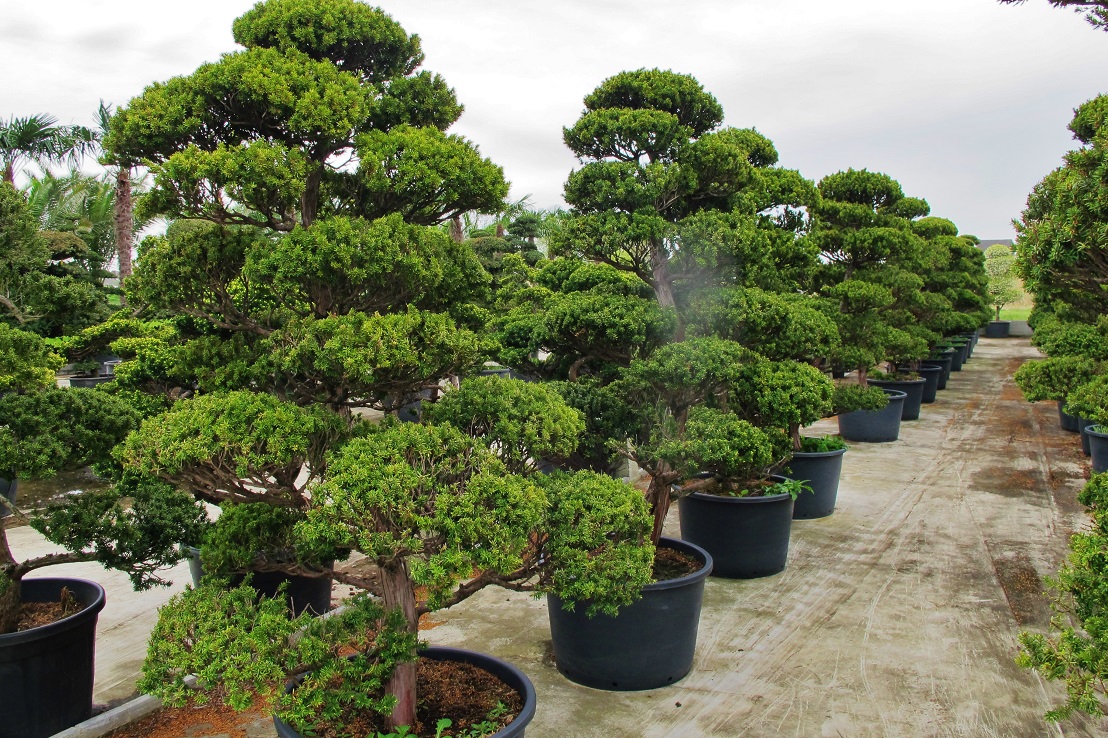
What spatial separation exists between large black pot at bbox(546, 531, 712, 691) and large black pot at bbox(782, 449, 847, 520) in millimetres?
3415

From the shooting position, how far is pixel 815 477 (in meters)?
7.51

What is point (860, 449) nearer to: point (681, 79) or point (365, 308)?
point (681, 79)

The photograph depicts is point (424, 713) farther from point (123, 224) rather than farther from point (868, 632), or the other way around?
point (123, 224)

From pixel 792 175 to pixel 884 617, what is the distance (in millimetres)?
3023

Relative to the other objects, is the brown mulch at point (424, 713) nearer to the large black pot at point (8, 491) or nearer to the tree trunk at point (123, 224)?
the large black pot at point (8, 491)

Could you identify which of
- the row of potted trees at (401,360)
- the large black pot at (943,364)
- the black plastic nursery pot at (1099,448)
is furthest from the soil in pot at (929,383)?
the row of potted trees at (401,360)

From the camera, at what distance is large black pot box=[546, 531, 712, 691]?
425cm

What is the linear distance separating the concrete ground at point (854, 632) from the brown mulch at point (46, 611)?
55 centimetres

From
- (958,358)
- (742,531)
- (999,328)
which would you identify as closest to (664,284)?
(742,531)

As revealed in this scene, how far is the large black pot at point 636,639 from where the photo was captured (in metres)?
4.25

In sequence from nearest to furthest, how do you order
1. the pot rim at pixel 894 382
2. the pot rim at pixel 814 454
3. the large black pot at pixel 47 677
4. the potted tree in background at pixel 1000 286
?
the large black pot at pixel 47 677
the pot rim at pixel 814 454
the pot rim at pixel 894 382
the potted tree in background at pixel 1000 286

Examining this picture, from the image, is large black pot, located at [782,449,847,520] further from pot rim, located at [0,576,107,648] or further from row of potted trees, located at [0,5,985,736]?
pot rim, located at [0,576,107,648]

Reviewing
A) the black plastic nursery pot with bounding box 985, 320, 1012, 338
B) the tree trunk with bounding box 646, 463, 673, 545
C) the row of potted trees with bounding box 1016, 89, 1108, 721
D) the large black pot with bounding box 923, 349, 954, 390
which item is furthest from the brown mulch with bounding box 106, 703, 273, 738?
the black plastic nursery pot with bounding box 985, 320, 1012, 338

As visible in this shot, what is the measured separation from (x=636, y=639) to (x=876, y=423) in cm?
825
